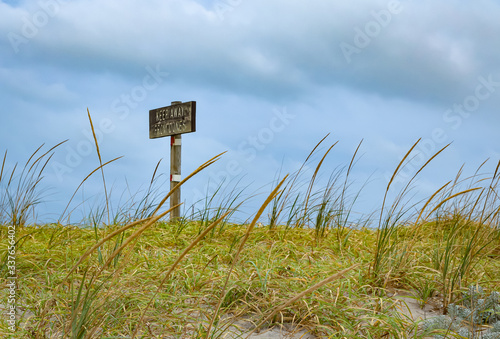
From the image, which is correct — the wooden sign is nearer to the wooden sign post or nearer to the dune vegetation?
the wooden sign post

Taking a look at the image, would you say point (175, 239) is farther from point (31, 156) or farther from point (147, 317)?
point (147, 317)

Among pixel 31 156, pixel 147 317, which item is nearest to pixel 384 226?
pixel 147 317

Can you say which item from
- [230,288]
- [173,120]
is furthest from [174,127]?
[230,288]

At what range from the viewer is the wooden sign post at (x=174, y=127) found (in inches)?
285

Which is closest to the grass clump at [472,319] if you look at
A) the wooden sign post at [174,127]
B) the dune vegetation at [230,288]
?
the dune vegetation at [230,288]

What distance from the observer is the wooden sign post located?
285 inches

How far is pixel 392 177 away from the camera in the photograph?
2.46m

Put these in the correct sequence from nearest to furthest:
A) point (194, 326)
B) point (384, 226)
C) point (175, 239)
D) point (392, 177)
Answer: point (194, 326) → point (392, 177) → point (384, 226) → point (175, 239)

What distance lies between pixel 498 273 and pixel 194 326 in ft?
7.85

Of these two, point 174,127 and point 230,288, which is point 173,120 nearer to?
point 174,127

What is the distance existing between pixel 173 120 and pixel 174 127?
0.40ft

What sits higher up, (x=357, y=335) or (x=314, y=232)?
(x=314, y=232)

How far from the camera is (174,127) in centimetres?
Result: 754

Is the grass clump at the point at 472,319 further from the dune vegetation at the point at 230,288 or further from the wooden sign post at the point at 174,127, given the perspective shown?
the wooden sign post at the point at 174,127
